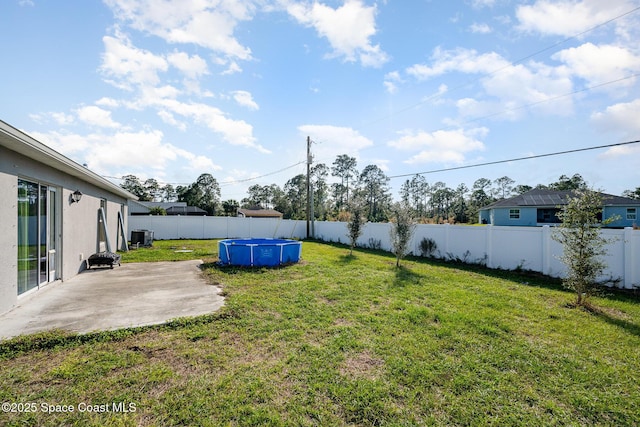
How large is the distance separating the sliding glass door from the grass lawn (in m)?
2.60

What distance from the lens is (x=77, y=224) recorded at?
7738 mm

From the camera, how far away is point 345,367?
124 inches

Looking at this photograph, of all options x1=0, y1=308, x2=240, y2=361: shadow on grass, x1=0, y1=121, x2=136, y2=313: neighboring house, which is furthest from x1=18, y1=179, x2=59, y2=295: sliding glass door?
x1=0, y1=308, x2=240, y2=361: shadow on grass

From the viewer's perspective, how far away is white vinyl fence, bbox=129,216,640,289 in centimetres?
675

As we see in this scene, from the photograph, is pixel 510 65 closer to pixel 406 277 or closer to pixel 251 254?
pixel 406 277

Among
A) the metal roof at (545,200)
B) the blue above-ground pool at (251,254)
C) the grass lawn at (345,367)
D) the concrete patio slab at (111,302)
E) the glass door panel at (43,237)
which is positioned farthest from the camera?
the metal roof at (545,200)

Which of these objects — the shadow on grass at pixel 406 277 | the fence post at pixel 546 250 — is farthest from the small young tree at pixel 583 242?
the shadow on grass at pixel 406 277

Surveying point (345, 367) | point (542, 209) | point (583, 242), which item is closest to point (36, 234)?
point (345, 367)

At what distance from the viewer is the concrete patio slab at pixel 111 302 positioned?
4.12m

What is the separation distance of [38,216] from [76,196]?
212cm

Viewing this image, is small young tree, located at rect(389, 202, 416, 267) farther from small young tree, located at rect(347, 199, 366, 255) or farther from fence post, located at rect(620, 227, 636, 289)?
fence post, located at rect(620, 227, 636, 289)

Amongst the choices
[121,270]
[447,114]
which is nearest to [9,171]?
[121,270]

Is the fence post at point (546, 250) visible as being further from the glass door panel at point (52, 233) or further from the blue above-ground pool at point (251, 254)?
the glass door panel at point (52, 233)

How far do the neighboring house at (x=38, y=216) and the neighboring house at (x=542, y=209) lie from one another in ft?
93.3
